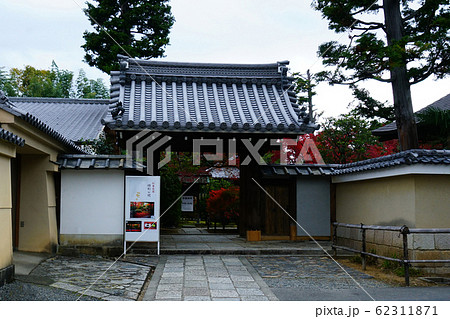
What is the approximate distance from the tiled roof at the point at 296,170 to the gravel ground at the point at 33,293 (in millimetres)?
7404

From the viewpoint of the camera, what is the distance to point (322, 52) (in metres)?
11.9

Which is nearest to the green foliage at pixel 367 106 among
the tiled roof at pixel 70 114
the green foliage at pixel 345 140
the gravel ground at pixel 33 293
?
the green foliage at pixel 345 140

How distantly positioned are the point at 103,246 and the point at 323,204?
6.61 metres

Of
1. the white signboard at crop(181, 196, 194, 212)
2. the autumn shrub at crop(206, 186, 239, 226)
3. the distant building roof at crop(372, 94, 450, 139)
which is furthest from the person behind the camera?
the white signboard at crop(181, 196, 194, 212)

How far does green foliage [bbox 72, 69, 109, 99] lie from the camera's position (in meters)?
29.9

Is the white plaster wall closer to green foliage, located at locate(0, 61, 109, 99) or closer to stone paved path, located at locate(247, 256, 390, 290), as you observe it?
stone paved path, located at locate(247, 256, 390, 290)

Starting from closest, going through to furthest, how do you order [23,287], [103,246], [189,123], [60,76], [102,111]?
[23,287] → [103,246] → [189,123] → [102,111] → [60,76]

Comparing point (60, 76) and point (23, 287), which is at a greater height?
point (60, 76)

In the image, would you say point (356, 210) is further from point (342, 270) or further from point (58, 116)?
point (58, 116)

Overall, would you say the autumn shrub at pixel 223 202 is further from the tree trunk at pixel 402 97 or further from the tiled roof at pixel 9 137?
the tiled roof at pixel 9 137

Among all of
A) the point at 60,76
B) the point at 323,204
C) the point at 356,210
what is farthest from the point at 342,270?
the point at 60,76

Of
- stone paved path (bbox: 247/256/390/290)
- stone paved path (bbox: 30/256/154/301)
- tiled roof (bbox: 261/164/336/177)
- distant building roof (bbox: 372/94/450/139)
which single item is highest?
distant building roof (bbox: 372/94/450/139)

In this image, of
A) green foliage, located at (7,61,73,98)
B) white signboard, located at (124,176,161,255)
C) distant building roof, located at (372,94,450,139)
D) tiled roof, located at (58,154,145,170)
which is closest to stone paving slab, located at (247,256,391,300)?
white signboard, located at (124,176,161,255)

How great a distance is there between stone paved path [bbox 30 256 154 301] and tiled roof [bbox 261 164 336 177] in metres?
5.03
